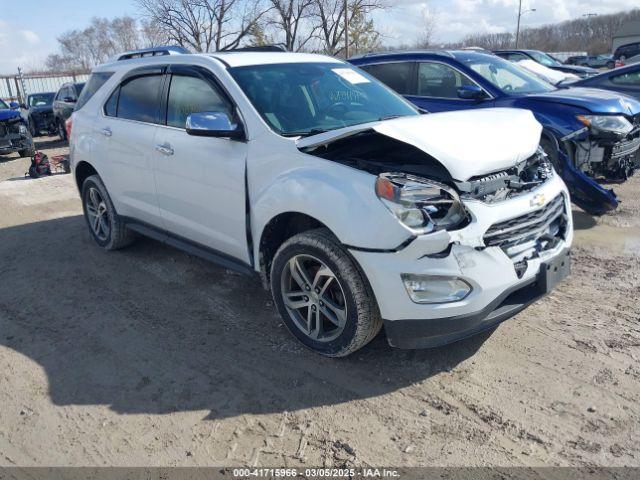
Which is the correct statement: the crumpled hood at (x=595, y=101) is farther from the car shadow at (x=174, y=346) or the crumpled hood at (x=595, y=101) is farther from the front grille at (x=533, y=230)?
the car shadow at (x=174, y=346)

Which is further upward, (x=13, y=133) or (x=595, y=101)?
(x=595, y=101)

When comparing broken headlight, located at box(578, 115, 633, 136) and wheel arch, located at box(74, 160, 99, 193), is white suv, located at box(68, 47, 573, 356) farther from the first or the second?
broken headlight, located at box(578, 115, 633, 136)

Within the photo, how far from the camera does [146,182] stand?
470 cm

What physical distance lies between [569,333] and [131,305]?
3.33 m

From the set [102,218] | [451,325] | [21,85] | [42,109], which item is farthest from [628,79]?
[21,85]

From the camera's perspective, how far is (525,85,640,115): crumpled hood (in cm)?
611

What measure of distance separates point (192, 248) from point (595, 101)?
16.0 feet

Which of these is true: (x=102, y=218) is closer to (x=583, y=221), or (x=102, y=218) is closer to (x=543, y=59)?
(x=583, y=221)

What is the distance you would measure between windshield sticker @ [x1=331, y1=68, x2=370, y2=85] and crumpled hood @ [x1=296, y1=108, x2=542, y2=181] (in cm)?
111

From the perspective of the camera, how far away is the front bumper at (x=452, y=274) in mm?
2854

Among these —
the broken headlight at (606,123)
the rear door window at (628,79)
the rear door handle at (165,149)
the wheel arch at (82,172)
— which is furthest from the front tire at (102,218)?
the rear door window at (628,79)

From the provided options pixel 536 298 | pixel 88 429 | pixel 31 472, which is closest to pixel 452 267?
pixel 536 298

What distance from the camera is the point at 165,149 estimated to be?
4.33m

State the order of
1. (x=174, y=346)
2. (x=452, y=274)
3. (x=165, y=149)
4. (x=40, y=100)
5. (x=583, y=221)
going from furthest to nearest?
(x=40, y=100) < (x=583, y=221) < (x=165, y=149) < (x=174, y=346) < (x=452, y=274)
